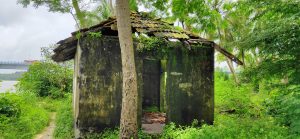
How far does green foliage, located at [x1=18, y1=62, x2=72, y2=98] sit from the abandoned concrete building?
11095mm

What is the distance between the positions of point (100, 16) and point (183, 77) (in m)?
10.7

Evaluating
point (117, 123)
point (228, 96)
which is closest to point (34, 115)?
point (117, 123)

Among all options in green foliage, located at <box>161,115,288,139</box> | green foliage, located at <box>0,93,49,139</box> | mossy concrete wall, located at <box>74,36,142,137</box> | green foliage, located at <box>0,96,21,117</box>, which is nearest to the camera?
green foliage, located at <box>161,115,288,139</box>

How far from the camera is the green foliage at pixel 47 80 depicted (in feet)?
65.5

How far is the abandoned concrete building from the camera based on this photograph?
9.05 meters

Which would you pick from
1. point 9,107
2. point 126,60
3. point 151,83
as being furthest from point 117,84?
point 151,83

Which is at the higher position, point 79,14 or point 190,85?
point 79,14

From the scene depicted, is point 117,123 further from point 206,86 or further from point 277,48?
point 277,48

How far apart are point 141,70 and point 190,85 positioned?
1.76 m

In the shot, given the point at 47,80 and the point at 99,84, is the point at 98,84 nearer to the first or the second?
the point at 99,84

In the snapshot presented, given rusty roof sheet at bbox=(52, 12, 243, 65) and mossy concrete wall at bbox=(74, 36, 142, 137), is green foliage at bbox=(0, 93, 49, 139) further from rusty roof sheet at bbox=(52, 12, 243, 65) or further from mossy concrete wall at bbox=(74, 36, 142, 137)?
rusty roof sheet at bbox=(52, 12, 243, 65)

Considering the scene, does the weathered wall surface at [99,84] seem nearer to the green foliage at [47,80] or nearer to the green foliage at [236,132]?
the green foliage at [236,132]

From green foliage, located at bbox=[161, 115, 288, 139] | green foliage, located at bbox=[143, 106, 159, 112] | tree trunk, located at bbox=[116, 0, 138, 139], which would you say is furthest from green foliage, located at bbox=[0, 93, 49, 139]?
green foliage, located at bbox=[161, 115, 288, 139]

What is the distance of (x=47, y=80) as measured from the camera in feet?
68.3
